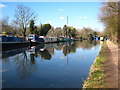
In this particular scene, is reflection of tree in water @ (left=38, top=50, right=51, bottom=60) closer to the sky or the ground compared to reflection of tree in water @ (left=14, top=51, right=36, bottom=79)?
closer to the sky

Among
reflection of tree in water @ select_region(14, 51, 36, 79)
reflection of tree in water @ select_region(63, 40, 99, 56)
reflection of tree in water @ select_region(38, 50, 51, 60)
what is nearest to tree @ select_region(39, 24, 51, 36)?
reflection of tree in water @ select_region(63, 40, 99, 56)

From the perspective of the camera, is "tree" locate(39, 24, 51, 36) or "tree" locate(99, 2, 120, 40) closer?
"tree" locate(99, 2, 120, 40)

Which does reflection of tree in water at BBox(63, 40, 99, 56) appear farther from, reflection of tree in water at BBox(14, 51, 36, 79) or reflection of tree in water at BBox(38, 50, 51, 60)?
reflection of tree in water at BBox(14, 51, 36, 79)

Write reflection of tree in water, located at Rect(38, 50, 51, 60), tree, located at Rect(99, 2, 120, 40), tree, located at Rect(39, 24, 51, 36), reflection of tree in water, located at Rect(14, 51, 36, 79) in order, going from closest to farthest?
reflection of tree in water, located at Rect(14, 51, 36, 79) < reflection of tree in water, located at Rect(38, 50, 51, 60) < tree, located at Rect(99, 2, 120, 40) < tree, located at Rect(39, 24, 51, 36)

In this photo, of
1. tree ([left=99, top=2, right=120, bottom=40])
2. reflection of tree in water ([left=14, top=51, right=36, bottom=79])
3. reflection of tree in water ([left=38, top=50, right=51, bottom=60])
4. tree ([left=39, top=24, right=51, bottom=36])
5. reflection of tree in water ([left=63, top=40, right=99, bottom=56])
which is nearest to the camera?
reflection of tree in water ([left=14, top=51, right=36, bottom=79])

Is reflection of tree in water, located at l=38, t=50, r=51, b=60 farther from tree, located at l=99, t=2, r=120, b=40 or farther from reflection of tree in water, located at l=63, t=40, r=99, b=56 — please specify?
tree, located at l=99, t=2, r=120, b=40

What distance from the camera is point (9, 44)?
86.3ft

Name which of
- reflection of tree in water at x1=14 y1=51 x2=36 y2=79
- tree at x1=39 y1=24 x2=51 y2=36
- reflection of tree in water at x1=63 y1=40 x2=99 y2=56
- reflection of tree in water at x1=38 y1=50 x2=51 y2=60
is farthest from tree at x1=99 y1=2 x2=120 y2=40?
tree at x1=39 y1=24 x2=51 y2=36

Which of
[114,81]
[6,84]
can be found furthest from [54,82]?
[114,81]

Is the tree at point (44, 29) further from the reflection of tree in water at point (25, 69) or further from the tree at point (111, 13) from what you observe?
the reflection of tree in water at point (25, 69)

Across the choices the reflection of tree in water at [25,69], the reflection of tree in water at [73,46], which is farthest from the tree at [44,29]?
the reflection of tree in water at [25,69]

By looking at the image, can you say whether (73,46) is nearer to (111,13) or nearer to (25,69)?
(111,13)

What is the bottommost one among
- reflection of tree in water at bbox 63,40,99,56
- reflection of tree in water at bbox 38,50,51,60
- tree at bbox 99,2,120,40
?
reflection of tree in water at bbox 38,50,51,60

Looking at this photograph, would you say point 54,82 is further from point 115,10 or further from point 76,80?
point 115,10
